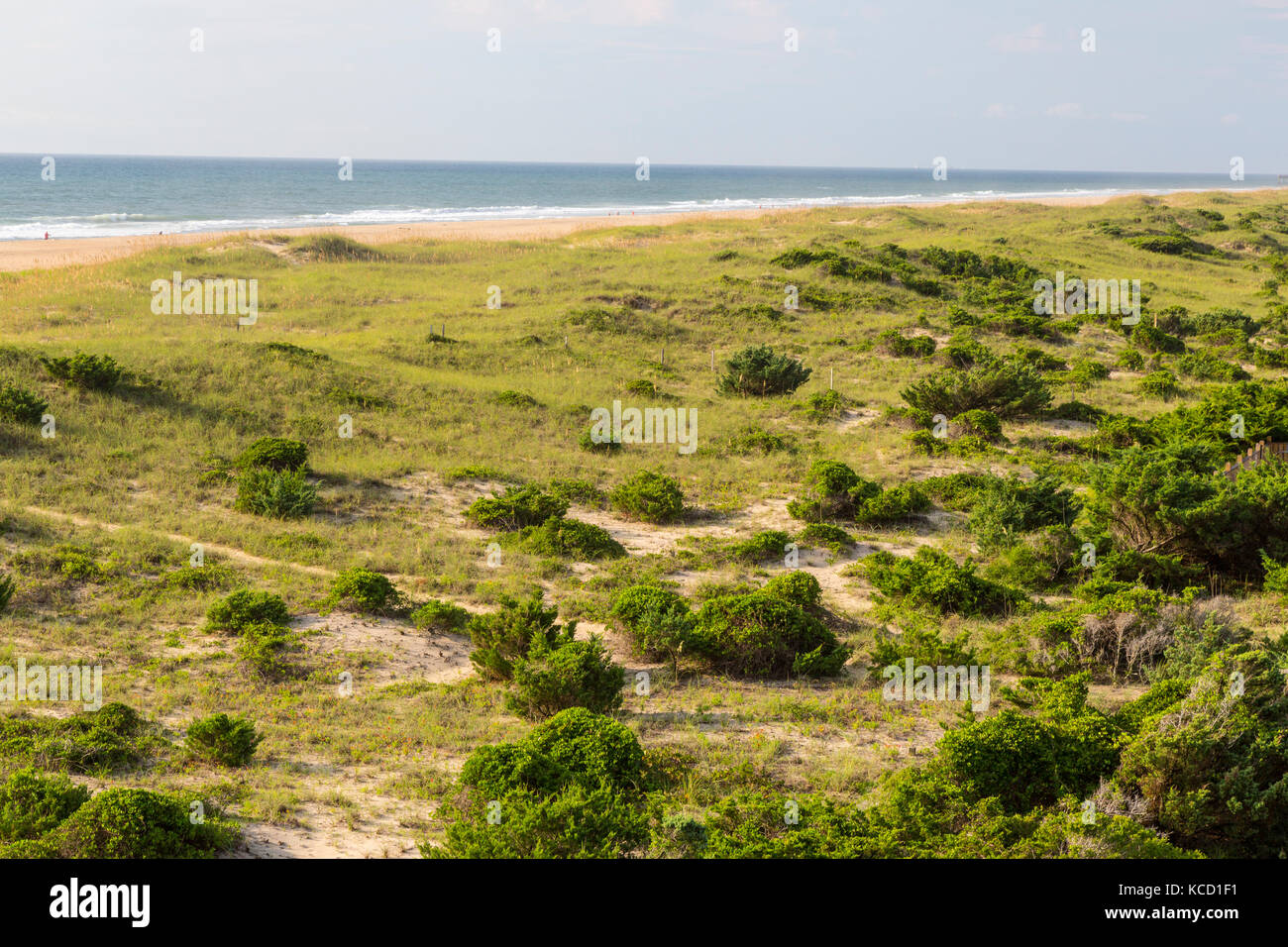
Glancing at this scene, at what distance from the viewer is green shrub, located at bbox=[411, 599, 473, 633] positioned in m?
11.0

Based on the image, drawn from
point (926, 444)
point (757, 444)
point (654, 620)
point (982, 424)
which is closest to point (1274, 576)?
point (654, 620)

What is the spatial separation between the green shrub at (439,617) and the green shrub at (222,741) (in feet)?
10.9

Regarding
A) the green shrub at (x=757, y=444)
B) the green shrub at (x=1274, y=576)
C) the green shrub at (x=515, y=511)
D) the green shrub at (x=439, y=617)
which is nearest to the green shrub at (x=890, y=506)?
the green shrub at (x=757, y=444)

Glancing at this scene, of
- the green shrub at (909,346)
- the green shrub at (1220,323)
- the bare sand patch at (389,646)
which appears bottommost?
the bare sand patch at (389,646)

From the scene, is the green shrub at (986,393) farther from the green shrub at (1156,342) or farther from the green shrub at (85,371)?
the green shrub at (85,371)

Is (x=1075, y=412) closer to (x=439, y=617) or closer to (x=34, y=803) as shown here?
(x=439, y=617)

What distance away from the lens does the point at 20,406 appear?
A: 55.0ft

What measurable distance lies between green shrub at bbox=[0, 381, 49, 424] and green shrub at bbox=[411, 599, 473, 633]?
10.4 metres

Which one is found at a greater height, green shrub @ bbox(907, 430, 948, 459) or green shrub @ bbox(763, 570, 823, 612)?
green shrub @ bbox(907, 430, 948, 459)

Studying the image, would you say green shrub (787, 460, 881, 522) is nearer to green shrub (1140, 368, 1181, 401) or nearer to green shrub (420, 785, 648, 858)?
green shrub (420, 785, 648, 858)

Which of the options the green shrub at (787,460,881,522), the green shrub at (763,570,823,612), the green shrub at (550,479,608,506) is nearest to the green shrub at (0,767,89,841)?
the green shrub at (763,570,823,612)

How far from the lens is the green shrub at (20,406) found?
16.7 metres

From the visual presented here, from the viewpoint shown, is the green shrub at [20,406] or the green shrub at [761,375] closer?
the green shrub at [20,406]
